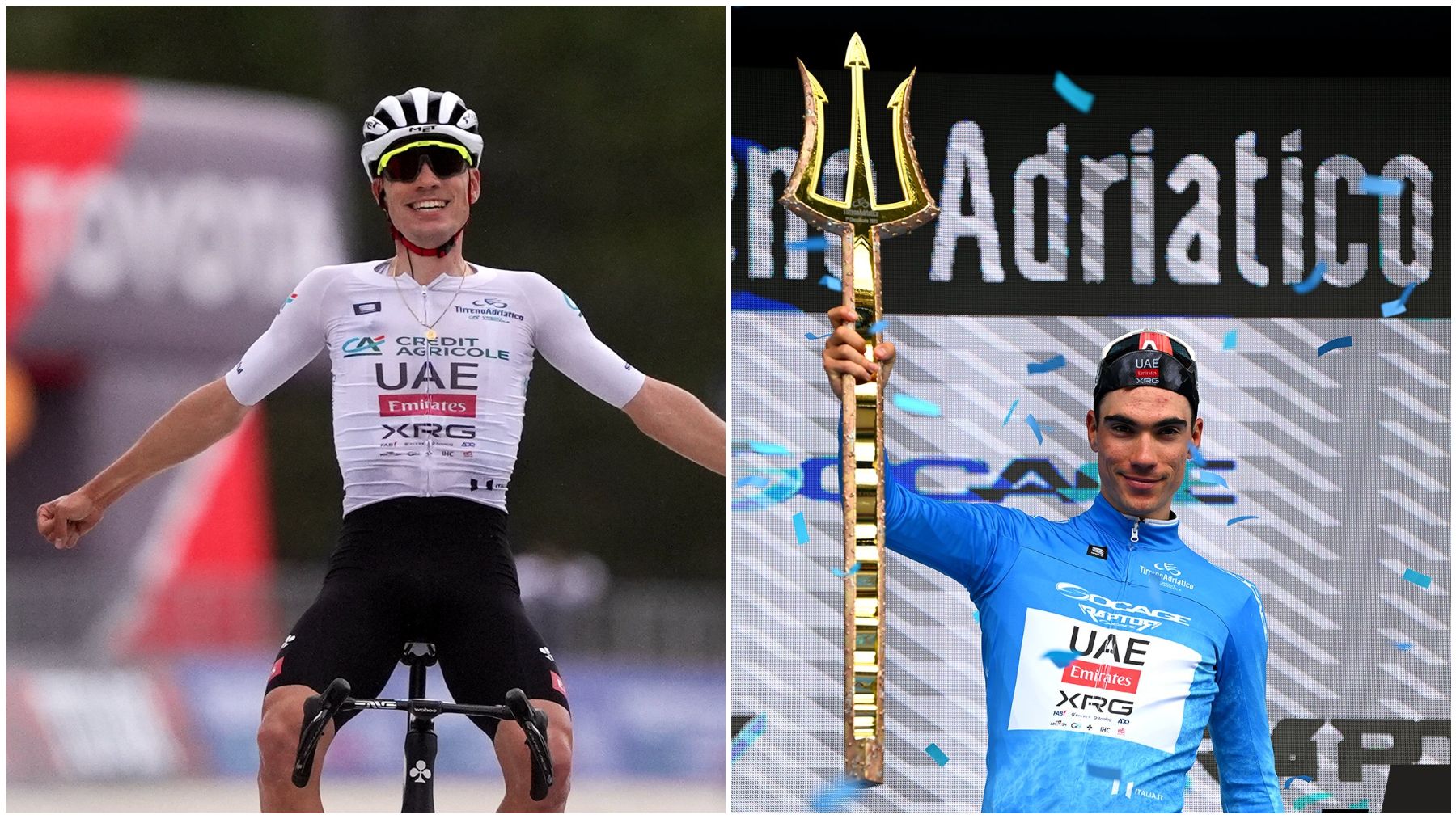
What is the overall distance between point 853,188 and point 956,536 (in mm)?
854

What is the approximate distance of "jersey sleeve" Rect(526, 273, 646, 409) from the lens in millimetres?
4430

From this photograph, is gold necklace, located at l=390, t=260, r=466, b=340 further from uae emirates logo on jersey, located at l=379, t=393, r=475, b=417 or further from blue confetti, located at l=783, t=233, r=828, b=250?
blue confetti, located at l=783, t=233, r=828, b=250

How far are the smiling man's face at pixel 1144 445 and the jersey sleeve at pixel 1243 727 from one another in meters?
0.33

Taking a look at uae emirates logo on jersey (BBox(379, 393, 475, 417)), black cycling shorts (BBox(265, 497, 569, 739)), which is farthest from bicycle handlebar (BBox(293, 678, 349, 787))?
uae emirates logo on jersey (BBox(379, 393, 475, 417))

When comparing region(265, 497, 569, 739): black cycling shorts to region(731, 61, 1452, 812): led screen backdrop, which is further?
region(731, 61, 1452, 812): led screen backdrop

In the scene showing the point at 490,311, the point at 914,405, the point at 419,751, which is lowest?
the point at 419,751

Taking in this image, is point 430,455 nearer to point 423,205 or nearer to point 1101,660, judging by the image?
point 423,205

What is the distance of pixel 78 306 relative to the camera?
5.20m

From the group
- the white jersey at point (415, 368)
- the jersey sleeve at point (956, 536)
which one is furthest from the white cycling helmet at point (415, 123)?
the jersey sleeve at point (956, 536)

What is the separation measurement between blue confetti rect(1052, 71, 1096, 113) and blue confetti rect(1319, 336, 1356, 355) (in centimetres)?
89

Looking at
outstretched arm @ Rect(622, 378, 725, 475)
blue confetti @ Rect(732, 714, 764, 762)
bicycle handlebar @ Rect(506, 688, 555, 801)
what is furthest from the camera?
blue confetti @ Rect(732, 714, 764, 762)

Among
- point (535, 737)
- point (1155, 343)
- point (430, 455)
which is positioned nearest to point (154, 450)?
point (430, 455)

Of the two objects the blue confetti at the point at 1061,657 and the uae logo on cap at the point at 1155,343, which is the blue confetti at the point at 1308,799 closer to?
the blue confetti at the point at 1061,657

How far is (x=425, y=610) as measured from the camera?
4180 mm
